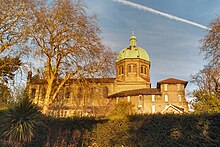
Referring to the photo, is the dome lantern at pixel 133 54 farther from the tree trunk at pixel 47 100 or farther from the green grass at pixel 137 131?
the green grass at pixel 137 131

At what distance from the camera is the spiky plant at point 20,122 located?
36.5 feet

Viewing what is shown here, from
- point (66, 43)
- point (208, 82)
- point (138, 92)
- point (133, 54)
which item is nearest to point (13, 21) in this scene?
point (66, 43)

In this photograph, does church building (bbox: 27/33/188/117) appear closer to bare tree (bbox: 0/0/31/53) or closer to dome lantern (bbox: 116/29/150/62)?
dome lantern (bbox: 116/29/150/62)

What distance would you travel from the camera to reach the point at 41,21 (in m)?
19.0

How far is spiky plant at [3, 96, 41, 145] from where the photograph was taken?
1113 cm

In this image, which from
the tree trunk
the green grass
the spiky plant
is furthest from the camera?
the tree trunk

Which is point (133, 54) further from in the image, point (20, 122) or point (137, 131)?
point (20, 122)

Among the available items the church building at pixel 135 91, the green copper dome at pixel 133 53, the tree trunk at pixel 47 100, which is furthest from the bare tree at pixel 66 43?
the green copper dome at pixel 133 53

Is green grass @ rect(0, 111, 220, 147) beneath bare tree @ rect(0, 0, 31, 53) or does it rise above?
beneath

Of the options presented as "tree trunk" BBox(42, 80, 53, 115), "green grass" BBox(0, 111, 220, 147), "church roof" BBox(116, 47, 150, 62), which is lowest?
"green grass" BBox(0, 111, 220, 147)

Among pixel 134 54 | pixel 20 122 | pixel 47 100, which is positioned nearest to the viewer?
pixel 20 122

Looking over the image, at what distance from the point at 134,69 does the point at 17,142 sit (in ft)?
157

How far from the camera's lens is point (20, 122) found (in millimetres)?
11281

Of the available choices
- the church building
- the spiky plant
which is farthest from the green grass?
the church building
